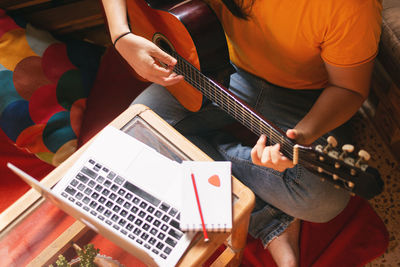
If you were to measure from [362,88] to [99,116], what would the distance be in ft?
3.39

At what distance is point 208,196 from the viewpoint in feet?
2.89

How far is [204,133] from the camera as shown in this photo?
1.33 m

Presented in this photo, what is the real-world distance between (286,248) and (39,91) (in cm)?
105

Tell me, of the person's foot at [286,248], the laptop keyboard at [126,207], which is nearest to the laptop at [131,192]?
the laptop keyboard at [126,207]

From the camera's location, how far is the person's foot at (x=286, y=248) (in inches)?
50.4

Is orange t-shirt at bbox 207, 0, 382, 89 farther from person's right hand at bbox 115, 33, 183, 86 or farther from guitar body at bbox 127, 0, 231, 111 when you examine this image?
person's right hand at bbox 115, 33, 183, 86

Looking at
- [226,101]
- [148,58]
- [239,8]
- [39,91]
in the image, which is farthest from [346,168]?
[39,91]

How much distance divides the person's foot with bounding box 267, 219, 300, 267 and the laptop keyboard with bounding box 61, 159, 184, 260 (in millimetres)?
574

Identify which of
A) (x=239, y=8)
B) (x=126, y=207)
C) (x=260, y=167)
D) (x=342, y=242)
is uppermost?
(x=239, y=8)

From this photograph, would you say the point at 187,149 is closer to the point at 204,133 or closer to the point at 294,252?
the point at 204,133

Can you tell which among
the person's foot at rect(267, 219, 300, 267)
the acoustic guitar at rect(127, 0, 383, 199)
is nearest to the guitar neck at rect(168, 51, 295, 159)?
the acoustic guitar at rect(127, 0, 383, 199)

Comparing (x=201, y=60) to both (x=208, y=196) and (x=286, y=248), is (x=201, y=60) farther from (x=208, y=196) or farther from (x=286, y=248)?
(x=286, y=248)

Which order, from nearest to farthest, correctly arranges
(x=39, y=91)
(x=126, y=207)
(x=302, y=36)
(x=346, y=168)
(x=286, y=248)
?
(x=346, y=168)
(x=126, y=207)
(x=302, y=36)
(x=286, y=248)
(x=39, y=91)

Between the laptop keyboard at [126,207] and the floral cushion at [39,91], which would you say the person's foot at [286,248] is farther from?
the floral cushion at [39,91]
